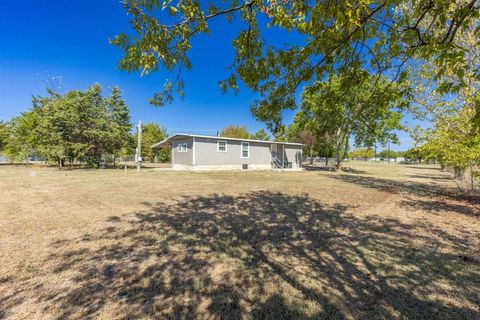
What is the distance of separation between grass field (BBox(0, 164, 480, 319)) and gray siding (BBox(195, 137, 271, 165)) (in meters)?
13.0

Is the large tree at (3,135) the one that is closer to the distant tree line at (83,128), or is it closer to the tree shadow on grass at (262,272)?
the distant tree line at (83,128)

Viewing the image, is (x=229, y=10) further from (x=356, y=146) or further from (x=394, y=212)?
(x=356, y=146)

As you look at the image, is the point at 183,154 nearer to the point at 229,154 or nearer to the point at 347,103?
the point at 229,154

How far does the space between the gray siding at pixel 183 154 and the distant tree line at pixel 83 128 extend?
4824 millimetres

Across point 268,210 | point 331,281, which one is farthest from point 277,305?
point 268,210

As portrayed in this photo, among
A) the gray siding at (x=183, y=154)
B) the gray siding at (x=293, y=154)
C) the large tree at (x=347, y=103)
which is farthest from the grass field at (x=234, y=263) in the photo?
the gray siding at (x=293, y=154)

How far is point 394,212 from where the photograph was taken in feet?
19.9

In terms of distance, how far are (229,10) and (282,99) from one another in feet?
4.95

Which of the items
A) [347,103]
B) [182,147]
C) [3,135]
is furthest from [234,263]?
[3,135]

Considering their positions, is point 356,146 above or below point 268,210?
above

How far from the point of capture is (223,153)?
19844 mm

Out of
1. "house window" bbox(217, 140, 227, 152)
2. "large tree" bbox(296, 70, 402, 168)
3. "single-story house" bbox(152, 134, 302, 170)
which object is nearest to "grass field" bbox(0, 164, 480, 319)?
"large tree" bbox(296, 70, 402, 168)

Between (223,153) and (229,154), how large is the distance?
646 millimetres

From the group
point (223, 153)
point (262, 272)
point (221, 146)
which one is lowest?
point (262, 272)
